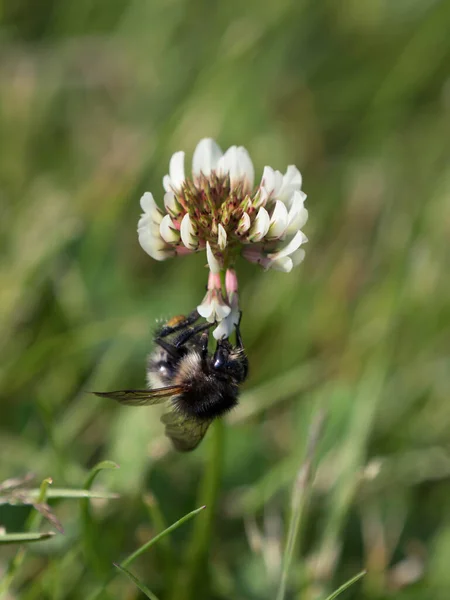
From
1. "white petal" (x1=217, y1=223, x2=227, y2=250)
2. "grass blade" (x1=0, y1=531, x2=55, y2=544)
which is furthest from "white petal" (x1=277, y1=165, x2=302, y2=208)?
"grass blade" (x1=0, y1=531, x2=55, y2=544)

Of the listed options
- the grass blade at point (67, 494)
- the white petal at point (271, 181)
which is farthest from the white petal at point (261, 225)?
the grass blade at point (67, 494)

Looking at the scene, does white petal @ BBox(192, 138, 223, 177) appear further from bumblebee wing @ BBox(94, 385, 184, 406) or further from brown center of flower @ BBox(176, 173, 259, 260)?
bumblebee wing @ BBox(94, 385, 184, 406)

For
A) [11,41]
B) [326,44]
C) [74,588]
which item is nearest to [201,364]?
[74,588]

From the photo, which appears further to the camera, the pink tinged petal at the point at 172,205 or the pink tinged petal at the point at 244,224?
the pink tinged petal at the point at 172,205

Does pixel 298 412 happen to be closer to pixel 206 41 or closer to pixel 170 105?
pixel 170 105

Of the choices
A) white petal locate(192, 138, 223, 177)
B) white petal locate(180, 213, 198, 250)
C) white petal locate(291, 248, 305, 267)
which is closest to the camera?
white petal locate(180, 213, 198, 250)

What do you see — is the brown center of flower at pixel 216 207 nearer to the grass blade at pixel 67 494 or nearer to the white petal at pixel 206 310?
the white petal at pixel 206 310

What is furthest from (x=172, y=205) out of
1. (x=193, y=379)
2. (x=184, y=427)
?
(x=184, y=427)

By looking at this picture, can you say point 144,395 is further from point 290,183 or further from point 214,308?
point 290,183
